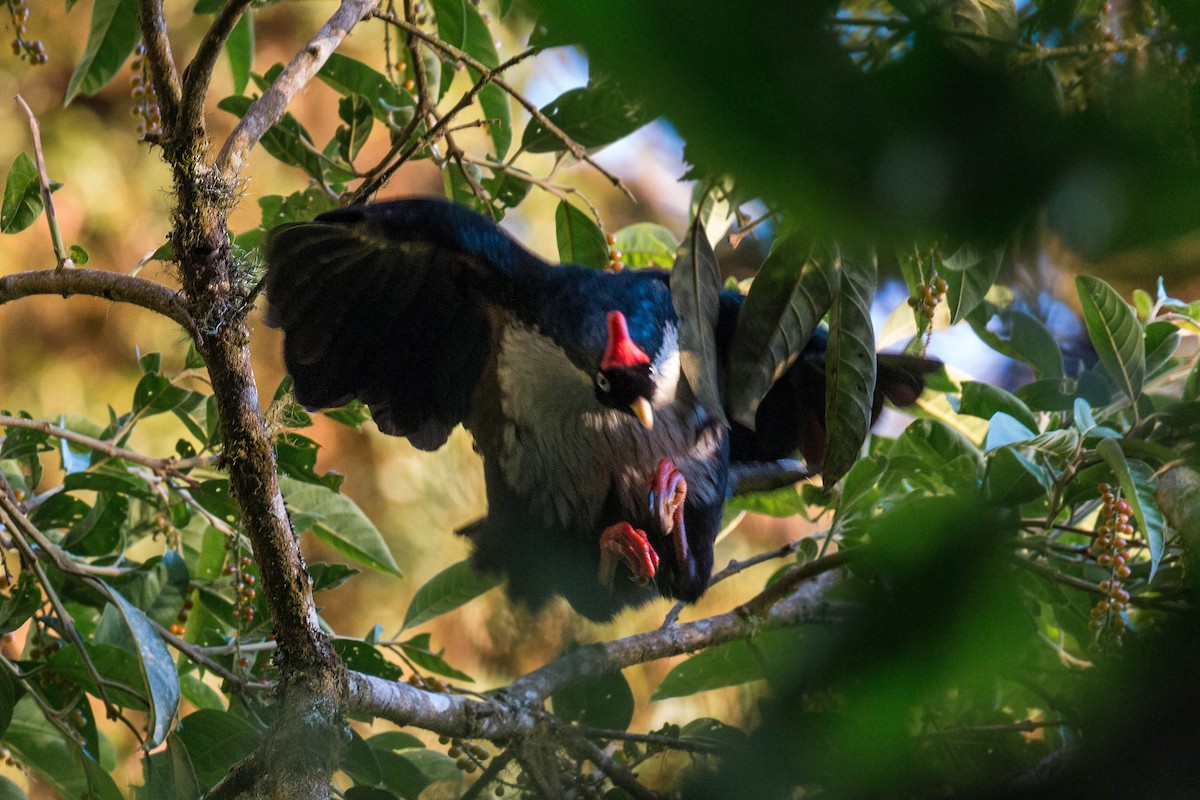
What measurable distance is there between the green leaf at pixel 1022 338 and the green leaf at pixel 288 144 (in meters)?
0.74

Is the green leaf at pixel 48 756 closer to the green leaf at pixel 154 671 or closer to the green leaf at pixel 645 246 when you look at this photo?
the green leaf at pixel 154 671

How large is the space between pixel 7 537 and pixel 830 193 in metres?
1.15

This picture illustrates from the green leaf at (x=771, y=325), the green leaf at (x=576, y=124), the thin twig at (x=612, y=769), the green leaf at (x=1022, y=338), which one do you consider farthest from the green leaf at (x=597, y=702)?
the green leaf at (x=576, y=124)

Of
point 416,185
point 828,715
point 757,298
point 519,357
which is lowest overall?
point 828,715

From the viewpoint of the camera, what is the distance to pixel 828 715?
0.76 ft

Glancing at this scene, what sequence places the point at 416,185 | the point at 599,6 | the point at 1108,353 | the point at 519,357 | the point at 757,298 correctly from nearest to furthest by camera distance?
the point at 599,6, the point at 757,298, the point at 1108,353, the point at 519,357, the point at 416,185

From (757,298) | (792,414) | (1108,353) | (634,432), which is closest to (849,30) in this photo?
(757,298)

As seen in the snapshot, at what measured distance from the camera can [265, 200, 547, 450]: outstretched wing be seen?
0.94 metres

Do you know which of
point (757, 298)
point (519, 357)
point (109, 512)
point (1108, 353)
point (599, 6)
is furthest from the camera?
point (109, 512)

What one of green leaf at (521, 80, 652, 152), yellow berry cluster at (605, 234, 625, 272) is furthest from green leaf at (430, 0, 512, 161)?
yellow berry cluster at (605, 234, 625, 272)


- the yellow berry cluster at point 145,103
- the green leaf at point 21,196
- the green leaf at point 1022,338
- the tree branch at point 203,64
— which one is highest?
the yellow berry cluster at point 145,103

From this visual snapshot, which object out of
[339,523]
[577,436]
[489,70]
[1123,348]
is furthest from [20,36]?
[1123,348]

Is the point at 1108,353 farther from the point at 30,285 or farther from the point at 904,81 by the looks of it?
the point at 30,285

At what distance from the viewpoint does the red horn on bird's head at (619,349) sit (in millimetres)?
948
